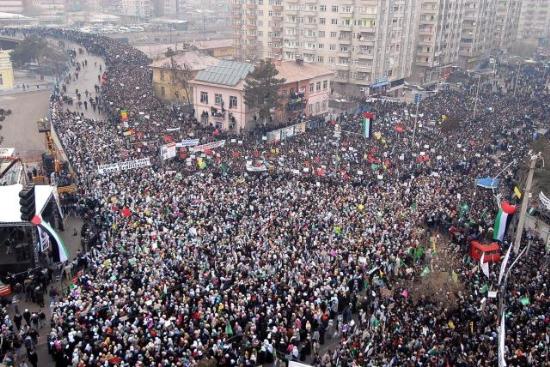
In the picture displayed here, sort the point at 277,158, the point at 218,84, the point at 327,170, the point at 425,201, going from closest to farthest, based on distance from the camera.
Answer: the point at 425,201 < the point at 327,170 < the point at 277,158 < the point at 218,84

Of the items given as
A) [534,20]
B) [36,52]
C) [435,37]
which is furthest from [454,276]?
[534,20]

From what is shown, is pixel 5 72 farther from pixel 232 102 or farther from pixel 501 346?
pixel 501 346

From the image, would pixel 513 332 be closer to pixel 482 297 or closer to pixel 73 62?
pixel 482 297

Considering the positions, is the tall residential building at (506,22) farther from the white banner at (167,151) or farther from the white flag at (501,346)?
the white flag at (501,346)

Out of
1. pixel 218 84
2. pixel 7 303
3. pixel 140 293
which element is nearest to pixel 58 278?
pixel 7 303

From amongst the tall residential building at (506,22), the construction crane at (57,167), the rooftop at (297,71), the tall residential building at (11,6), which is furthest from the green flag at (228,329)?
the tall residential building at (11,6)

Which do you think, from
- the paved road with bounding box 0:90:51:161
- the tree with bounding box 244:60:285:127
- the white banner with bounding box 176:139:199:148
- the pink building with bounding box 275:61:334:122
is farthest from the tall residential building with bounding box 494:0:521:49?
the white banner with bounding box 176:139:199:148
